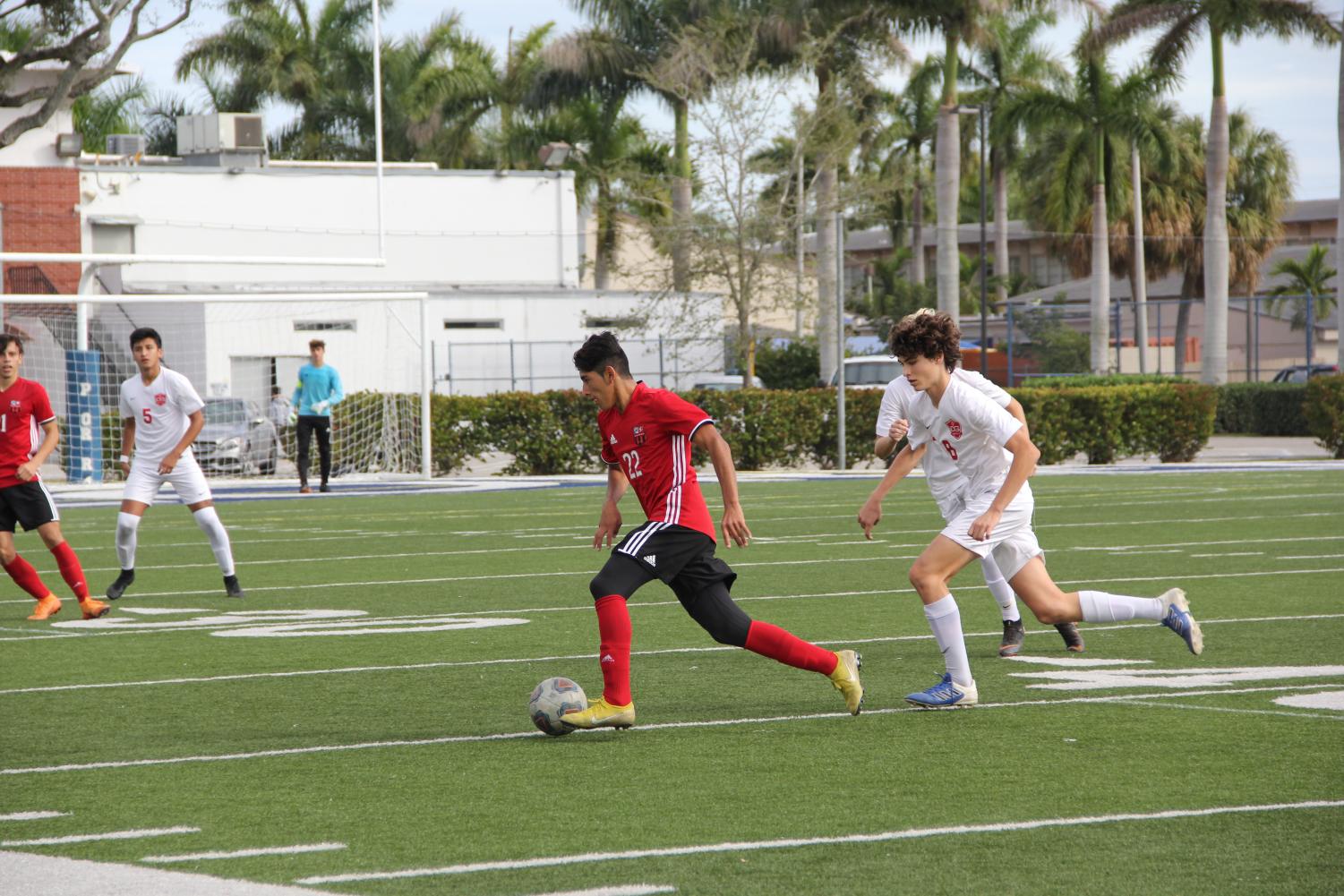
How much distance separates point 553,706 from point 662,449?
1160 millimetres

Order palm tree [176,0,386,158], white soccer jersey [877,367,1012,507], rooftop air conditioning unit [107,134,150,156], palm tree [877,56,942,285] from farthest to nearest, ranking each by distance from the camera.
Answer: palm tree [877,56,942,285], palm tree [176,0,386,158], rooftop air conditioning unit [107,134,150,156], white soccer jersey [877,367,1012,507]

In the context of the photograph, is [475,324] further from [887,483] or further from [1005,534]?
[1005,534]

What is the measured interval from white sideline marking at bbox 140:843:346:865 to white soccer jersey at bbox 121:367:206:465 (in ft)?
26.0

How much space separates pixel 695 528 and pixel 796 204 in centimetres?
3609

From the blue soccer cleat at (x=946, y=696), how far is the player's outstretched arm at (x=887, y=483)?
2.62ft

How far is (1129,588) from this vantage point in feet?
43.7

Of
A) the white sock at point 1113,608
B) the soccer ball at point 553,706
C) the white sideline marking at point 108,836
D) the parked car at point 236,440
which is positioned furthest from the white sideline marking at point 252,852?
the parked car at point 236,440

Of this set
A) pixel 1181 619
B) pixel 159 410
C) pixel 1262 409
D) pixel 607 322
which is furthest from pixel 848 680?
pixel 607 322

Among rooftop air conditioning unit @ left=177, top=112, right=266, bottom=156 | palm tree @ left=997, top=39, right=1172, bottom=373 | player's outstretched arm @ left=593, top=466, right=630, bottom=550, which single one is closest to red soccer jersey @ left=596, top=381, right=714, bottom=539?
player's outstretched arm @ left=593, top=466, right=630, bottom=550

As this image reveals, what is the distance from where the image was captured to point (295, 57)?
60.5 metres

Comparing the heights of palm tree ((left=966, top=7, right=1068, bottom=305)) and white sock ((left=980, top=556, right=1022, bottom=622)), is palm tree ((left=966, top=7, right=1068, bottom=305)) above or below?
above

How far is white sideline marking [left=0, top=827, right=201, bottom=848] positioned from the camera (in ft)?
19.4

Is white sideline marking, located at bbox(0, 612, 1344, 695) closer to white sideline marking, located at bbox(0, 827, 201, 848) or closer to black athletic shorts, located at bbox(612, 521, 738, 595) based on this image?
black athletic shorts, located at bbox(612, 521, 738, 595)

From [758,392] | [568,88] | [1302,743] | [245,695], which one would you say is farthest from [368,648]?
[568,88]
